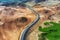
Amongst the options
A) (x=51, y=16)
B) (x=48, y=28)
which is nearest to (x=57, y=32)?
(x=48, y=28)

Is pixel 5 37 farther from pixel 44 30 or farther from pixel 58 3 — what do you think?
pixel 58 3

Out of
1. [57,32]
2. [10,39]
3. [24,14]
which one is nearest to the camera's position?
[10,39]

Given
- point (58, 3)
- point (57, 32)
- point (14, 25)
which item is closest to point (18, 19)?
point (14, 25)

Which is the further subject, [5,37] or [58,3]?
[58,3]

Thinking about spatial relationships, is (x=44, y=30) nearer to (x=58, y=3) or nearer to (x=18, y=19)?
(x=18, y=19)

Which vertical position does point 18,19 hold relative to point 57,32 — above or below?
above

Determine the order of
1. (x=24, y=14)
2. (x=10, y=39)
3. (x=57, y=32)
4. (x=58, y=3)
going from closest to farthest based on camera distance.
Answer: (x=10, y=39) < (x=57, y=32) < (x=24, y=14) < (x=58, y=3)
